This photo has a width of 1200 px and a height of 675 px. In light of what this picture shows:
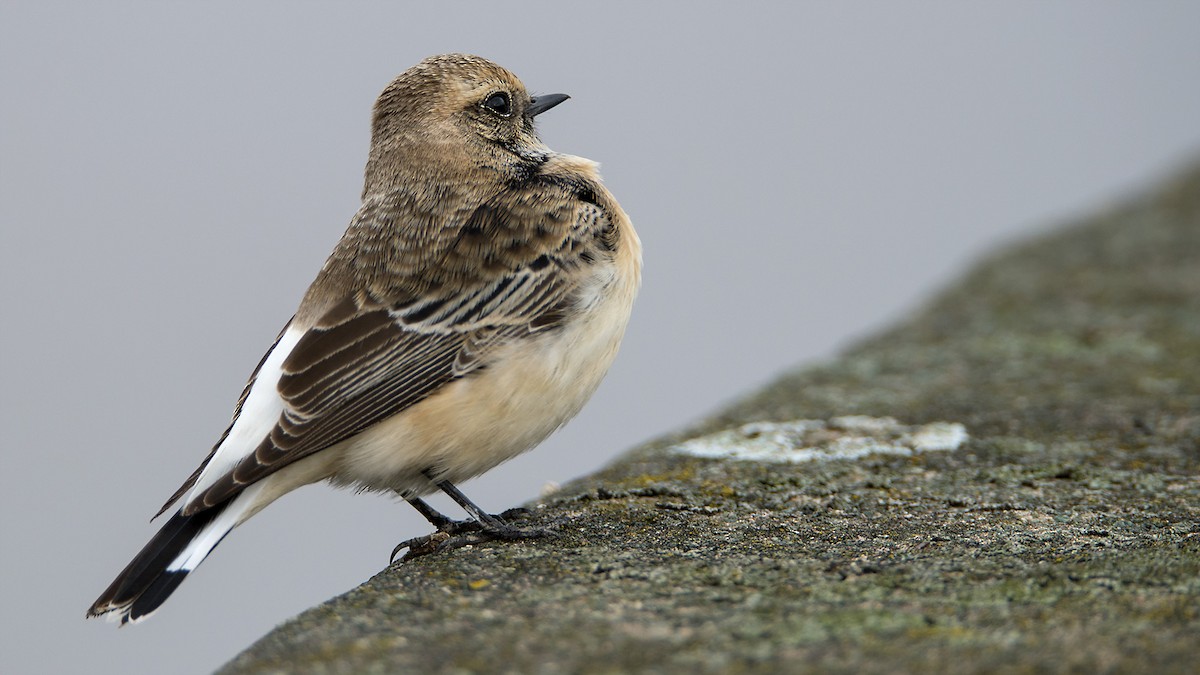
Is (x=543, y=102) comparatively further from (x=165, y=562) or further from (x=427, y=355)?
(x=165, y=562)

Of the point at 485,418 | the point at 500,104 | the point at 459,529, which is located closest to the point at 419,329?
the point at 485,418

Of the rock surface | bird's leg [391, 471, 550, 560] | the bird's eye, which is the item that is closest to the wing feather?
bird's leg [391, 471, 550, 560]

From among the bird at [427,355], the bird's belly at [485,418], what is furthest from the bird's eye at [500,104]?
the bird's belly at [485,418]

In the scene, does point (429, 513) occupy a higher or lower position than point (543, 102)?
lower

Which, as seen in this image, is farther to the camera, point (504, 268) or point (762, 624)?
point (504, 268)

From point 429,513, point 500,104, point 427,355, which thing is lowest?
point 429,513

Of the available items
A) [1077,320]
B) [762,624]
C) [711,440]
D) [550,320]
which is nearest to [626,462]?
[711,440]

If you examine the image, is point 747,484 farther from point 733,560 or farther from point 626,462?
point 733,560
